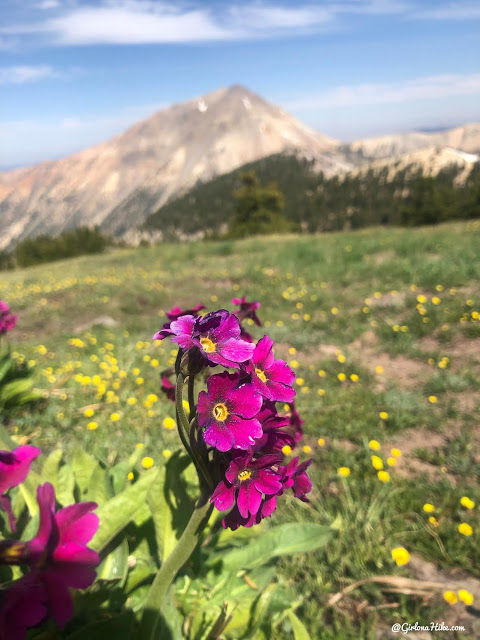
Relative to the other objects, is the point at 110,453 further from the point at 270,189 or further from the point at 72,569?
the point at 270,189

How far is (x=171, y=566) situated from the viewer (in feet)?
4.50

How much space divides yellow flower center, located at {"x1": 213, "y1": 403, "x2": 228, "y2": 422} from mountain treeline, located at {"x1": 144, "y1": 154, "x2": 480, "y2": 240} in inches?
2612

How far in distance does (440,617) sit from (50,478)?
2335 millimetres

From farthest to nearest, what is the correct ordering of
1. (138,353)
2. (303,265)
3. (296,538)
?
(303,265)
(138,353)
(296,538)

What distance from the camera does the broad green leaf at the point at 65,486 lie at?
207cm

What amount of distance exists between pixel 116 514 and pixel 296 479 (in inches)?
32.6

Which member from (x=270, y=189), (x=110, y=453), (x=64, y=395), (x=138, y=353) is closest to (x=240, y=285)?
(x=138, y=353)

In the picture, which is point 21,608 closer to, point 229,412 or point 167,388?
point 229,412

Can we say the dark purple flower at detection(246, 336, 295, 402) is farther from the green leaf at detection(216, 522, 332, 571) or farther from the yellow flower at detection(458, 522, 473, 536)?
the yellow flower at detection(458, 522, 473, 536)

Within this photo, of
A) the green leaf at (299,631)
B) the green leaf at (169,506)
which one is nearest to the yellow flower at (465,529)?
the green leaf at (299,631)

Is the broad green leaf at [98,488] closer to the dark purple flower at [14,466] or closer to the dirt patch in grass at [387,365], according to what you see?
the dark purple flower at [14,466]

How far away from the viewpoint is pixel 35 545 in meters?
0.77

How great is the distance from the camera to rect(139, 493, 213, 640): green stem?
129 centimetres

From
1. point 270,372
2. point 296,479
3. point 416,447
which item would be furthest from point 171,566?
point 416,447
